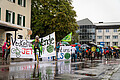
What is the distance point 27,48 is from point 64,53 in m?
5.47

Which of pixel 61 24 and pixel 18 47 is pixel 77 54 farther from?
pixel 61 24

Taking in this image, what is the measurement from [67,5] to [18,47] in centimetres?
2695

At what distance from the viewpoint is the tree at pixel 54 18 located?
4359 centimetres

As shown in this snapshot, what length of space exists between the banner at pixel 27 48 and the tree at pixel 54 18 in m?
21.0

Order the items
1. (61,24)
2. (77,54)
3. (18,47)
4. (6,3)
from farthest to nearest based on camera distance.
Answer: (61,24) → (6,3) → (77,54) → (18,47)

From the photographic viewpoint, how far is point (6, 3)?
3178 centimetres

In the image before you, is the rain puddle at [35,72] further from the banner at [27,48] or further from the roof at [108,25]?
the roof at [108,25]

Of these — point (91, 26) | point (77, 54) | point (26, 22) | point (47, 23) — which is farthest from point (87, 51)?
point (91, 26)

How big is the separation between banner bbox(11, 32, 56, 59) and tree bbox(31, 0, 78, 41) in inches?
827

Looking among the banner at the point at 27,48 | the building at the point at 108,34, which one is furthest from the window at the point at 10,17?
the building at the point at 108,34

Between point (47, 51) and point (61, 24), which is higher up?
point (61, 24)

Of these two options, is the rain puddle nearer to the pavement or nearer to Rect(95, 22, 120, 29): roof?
the pavement

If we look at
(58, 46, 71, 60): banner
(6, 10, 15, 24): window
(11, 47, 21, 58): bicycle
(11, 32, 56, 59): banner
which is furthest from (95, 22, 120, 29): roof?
(11, 47, 21, 58): bicycle

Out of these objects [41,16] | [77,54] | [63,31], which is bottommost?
[77,54]
